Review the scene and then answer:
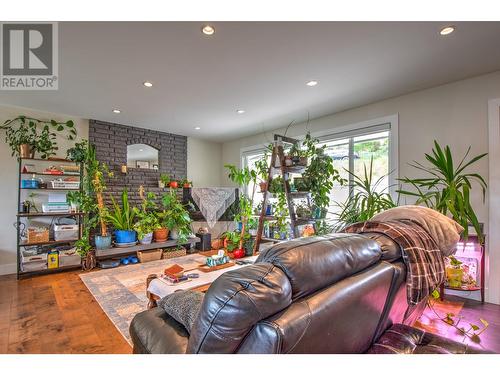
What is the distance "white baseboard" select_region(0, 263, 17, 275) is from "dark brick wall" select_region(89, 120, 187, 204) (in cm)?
143

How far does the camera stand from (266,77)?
255 centimetres

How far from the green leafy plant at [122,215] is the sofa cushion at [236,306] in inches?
145

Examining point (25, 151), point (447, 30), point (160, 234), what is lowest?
point (160, 234)

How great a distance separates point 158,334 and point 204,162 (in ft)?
15.2

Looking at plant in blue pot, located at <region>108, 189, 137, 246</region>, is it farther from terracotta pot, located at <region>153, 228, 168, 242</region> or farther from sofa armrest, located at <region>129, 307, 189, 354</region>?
sofa armrest, located at <region>129, 307, 189, 354</region>

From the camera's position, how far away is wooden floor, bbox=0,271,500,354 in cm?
176

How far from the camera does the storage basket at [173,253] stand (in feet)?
13.6

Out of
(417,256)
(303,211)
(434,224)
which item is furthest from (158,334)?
(303,211)

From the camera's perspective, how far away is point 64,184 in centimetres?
353

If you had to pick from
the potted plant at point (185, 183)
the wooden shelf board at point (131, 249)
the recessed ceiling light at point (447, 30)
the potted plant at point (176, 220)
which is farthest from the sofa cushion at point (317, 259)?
the potted plant at point (185, 183)

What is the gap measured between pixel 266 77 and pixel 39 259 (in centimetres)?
367

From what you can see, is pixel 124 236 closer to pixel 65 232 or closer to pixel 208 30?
pixel 65 232
